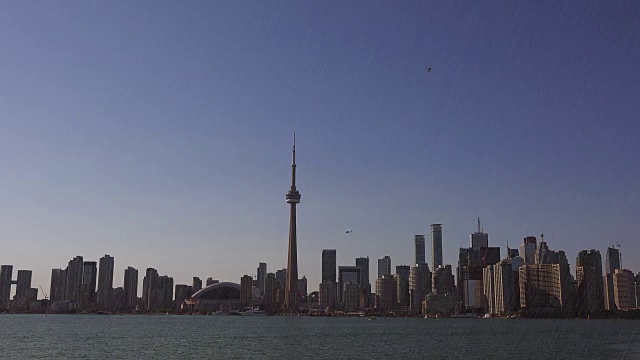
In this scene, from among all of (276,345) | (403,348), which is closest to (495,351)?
(403,348)

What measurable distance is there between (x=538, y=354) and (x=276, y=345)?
41.7 meters

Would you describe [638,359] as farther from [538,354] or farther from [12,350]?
[12,350]

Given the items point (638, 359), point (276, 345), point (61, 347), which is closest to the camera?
point (638, 359)

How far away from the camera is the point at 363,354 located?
313 ft

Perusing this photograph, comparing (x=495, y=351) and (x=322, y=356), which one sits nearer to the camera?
(x=322, y=356)

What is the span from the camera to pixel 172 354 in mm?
92125

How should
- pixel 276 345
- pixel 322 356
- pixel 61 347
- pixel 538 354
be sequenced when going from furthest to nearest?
pixel 276 345 < pixel 61 347 < pixel 538 354 < pixel 322 356

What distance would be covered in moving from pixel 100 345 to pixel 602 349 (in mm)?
80195

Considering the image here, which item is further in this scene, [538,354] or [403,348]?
[403,348]

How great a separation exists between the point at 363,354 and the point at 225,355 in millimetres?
19305

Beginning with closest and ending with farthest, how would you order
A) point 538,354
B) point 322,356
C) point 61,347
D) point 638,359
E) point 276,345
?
point 638,359
point 322,356
point 538,354
point 61,347
point 276,345

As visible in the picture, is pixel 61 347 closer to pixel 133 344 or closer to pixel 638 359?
pixel 133 344

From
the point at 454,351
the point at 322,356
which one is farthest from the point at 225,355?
the point at 454,351

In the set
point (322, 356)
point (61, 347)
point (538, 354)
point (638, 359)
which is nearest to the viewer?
point (638, 359)
